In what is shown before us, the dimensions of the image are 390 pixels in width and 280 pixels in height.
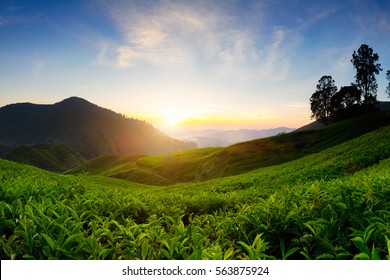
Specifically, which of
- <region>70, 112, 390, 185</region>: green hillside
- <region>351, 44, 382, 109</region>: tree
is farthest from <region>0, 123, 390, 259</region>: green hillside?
<region>351, 44, 382, 109</region>: tree

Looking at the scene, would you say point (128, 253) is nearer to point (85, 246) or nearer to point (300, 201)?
point (85, 246)

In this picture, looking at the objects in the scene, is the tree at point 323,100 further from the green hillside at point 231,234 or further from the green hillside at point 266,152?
the green hillside at point 231,234

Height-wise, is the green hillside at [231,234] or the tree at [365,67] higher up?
the tree at [365,67]

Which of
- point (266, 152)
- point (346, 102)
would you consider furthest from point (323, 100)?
point (266, 152)

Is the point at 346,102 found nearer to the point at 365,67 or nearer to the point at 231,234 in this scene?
the point at 365,67

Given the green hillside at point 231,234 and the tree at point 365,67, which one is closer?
the green hillside at point 231,234

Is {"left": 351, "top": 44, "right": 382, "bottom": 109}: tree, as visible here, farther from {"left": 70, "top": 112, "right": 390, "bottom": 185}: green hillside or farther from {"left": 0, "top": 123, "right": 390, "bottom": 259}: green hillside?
{"left": 0, "top": 123, "right": 390, "bottom": 259}: green hillside

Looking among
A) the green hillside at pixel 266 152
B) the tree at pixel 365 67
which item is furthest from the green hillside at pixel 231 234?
the tree at pixel 365 67

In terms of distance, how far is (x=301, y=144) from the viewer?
212ft

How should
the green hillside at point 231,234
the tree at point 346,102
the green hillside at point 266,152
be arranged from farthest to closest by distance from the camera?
the tree at point 346,102, the green hillside at point 266,152, the green hillside at point 231,234

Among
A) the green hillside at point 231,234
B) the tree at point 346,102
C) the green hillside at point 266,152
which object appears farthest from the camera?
the tree at point 346,102

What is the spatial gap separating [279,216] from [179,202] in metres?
5.94
